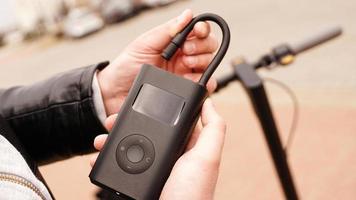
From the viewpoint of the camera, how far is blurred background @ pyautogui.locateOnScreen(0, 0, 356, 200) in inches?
66.1

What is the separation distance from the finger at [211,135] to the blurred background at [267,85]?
2.84 ft

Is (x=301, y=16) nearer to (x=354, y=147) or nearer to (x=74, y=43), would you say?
(x=354, y=147)

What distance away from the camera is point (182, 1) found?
562cm

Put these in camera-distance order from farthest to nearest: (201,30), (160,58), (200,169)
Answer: (160,58), (201,30), (200,169)

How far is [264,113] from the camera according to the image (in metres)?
0.93

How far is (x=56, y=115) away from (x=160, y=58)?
0.85 feet

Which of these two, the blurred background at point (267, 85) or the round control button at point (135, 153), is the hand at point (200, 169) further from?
the blurred background at point (267, 85)

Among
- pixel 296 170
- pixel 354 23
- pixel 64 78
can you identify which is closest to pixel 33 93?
pixel 64 78

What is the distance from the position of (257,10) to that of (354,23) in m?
1.28

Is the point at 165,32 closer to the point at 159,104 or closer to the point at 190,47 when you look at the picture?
the point at 190,47

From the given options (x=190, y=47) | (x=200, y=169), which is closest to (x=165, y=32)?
(x=190, y=47)

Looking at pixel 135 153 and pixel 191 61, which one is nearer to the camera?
pixel 135 153

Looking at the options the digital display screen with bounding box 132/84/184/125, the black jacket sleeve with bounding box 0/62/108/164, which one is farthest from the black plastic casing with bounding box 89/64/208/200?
the black jacket sleeve with bounding box 0/62/108/164

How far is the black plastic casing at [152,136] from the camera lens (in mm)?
608
